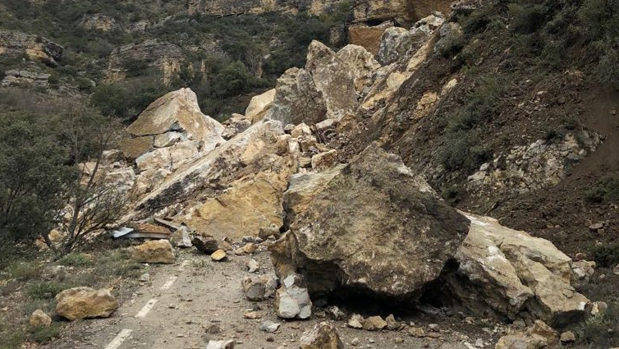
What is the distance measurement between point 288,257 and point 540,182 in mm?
4713

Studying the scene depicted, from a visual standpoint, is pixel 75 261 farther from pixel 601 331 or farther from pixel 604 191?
pixel 604 191

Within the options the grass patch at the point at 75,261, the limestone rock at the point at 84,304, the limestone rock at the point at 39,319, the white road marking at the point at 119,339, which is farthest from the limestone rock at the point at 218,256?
the limestone rock at the point at 39,319

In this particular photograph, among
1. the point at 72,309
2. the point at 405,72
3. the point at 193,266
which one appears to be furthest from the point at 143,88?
the point at 72,309

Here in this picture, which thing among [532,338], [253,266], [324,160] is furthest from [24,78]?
[532,338]

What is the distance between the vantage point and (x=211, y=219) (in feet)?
39.5

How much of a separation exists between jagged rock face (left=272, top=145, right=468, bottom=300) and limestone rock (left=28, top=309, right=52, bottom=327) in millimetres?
2591

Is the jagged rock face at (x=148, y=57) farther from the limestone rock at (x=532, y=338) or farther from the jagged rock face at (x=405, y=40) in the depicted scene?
the limestone rock at (x=532, y=338)

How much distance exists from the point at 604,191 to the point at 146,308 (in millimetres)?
6423

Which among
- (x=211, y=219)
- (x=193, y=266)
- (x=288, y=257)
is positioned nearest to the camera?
(x=288, y=257)

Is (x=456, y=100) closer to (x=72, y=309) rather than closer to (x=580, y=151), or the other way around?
(x=580, y=151)

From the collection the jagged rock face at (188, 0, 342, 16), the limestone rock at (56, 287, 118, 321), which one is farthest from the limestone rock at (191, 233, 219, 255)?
the jagged rock face at (188, 0, 342, 16)

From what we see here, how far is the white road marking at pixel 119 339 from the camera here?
17.1ft

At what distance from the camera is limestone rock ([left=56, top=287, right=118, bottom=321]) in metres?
5.88

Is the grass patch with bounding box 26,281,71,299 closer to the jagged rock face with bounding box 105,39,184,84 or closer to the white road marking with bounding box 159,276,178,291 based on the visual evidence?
the white road marking with bounding box 159,276,178,291
